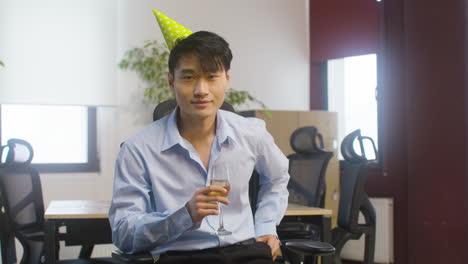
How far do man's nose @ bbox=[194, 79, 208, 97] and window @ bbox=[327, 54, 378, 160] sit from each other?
406cm

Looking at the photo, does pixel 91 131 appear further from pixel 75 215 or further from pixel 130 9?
pixel 75 215

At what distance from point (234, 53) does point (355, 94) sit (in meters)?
1.23

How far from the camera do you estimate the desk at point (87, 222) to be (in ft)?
9.92

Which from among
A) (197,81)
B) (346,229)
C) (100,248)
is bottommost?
(100,248)

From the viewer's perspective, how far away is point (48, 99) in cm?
509

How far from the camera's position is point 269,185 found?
2.09 m

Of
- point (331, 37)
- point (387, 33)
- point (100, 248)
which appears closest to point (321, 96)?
point (331, 37)

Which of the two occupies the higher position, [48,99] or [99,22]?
[99,22]

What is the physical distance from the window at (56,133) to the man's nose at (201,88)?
146 inches

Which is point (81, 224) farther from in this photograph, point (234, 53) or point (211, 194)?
point (234, 53)

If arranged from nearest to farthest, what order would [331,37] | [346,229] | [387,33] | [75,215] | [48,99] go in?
[75,215], [346,229], [48,99], [387,33], [331,37]

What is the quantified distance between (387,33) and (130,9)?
2.28 meters

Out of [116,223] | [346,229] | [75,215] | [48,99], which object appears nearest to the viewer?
[116,223]

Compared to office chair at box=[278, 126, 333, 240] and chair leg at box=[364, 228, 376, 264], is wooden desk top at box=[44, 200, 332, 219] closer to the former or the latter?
chair leg at box=[364, 228, 376, 264]
